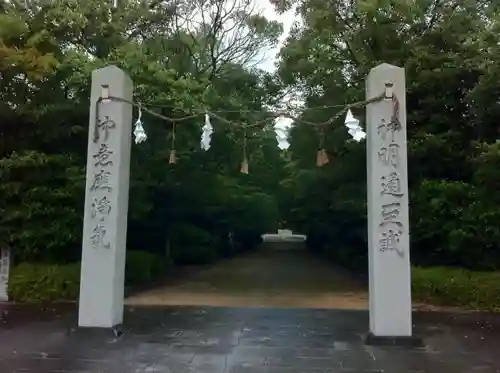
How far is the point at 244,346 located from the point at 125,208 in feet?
7.45

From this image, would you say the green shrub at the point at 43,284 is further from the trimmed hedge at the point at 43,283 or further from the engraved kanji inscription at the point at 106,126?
the engraved kanji inscription at the point at 106,126

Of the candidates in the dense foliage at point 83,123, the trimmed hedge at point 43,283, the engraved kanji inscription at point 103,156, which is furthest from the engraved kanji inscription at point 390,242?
the trimmed hedge at point 43,283

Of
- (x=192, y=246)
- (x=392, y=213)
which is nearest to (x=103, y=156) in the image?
(x=392, y=213)

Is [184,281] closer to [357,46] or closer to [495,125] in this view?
[357,46]

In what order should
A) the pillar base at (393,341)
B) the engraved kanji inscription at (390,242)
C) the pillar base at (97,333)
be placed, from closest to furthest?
the pillar base at (393,341), the engraved kanji inscription at (390,242), the pillar base at (97,333)

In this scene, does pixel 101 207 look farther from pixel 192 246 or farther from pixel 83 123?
pixel 192 246

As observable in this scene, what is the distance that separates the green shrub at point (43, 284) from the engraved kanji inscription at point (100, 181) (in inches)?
121

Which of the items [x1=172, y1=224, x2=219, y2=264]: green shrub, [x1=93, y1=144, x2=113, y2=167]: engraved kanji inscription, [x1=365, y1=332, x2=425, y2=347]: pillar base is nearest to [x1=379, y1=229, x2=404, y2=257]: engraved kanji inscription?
[x1=365, y1=332, x2=425, y2=347]: pillar base

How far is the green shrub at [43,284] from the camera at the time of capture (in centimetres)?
891

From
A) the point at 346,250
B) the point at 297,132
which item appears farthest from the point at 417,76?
the point at 346,250

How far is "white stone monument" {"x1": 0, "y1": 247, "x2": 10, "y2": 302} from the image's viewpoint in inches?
353

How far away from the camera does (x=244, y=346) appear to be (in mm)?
5902

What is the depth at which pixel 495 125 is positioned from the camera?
9227 mm

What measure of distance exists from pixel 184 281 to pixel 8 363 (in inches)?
304
